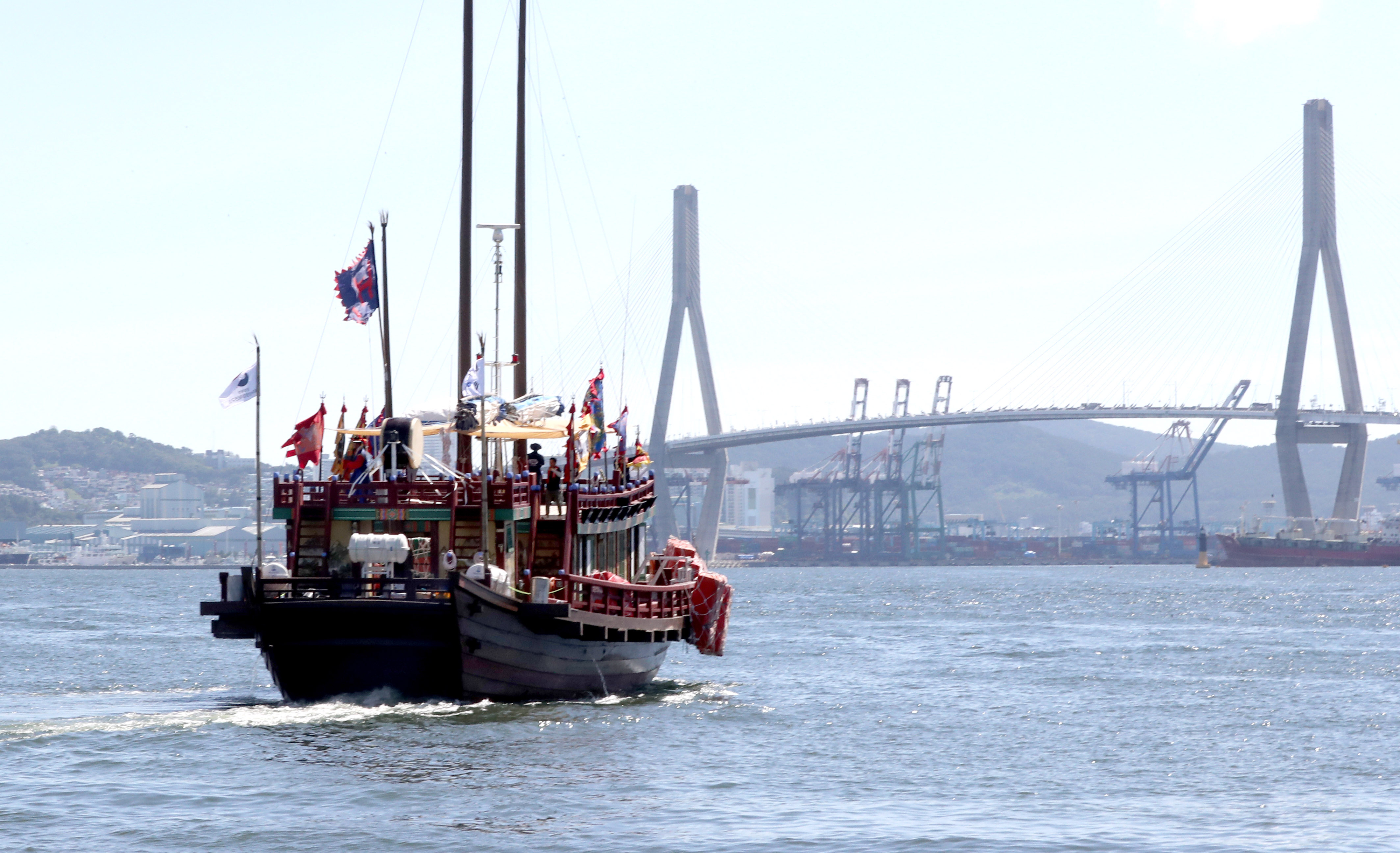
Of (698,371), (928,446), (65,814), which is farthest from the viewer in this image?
(928,446)

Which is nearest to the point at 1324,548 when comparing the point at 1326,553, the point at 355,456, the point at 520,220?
the point at 1326,553

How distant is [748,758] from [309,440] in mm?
8178

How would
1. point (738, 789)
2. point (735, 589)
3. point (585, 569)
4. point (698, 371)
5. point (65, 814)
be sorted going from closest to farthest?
point (65, 814) < point (738, 789) < point (585, 569) < point (735, 589) < point (698, 371)

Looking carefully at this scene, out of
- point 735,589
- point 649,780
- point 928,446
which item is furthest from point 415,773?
point 928,446

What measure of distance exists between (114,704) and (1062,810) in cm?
1696

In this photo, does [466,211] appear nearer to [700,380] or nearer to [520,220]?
[520,220]

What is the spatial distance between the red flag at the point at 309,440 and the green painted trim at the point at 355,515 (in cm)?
100

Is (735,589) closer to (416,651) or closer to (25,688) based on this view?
(25,688)

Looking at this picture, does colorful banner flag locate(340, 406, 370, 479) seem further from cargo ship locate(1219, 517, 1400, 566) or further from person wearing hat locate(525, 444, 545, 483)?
cargo ship locate(1219, 517, 1400, 566)

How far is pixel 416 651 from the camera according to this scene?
79.0ft

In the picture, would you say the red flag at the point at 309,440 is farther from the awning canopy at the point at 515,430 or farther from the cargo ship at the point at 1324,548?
the cargo ship at the point at 1324,548

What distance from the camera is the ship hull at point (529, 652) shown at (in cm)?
2405

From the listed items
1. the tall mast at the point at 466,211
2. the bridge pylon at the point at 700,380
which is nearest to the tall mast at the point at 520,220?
the tall mast at the point at 466,211

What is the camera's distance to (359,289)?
27.9 meters
